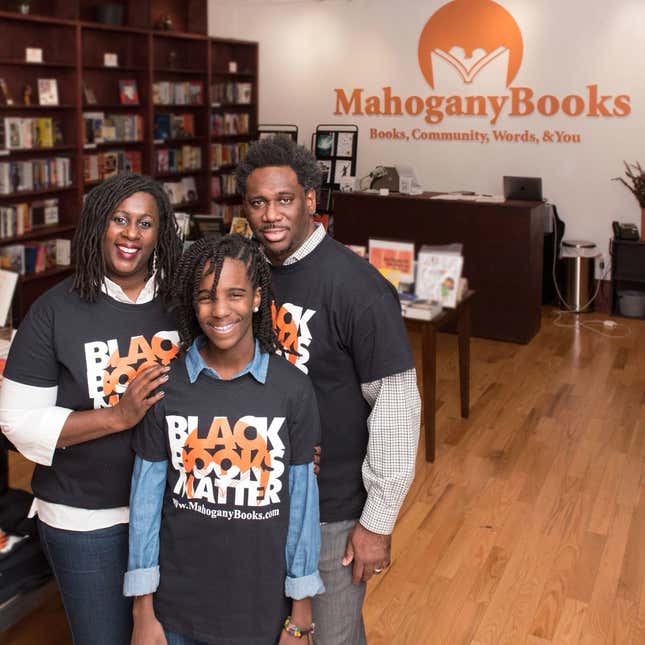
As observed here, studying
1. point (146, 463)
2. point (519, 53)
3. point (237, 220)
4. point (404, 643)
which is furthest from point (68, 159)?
point (146, 463)

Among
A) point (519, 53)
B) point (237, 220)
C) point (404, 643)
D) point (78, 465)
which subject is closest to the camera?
point (78, 465)

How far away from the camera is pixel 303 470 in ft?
5.44

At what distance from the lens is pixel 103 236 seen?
177 cm

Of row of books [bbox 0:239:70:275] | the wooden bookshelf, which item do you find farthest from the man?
row of books [bbox 0:239:70:275]

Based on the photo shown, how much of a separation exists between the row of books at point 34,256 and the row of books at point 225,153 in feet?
8.20

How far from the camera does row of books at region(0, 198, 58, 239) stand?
686 cm

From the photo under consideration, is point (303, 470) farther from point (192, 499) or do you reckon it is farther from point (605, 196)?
point (605, 196)

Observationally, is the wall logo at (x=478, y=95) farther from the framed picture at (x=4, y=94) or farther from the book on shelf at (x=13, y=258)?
the book on shelf at (x=13, y=258)

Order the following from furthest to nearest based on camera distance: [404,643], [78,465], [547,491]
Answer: [547,491], [404,643], [78,465]

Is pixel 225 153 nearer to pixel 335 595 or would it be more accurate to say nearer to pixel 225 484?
pixel 335 595

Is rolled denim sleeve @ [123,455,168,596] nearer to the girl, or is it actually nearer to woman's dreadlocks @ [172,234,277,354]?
the girl

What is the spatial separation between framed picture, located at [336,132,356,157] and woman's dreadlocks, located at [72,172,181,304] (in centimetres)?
719

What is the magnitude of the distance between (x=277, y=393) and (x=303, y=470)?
0.17 metres

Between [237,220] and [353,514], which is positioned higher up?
[237,220]
